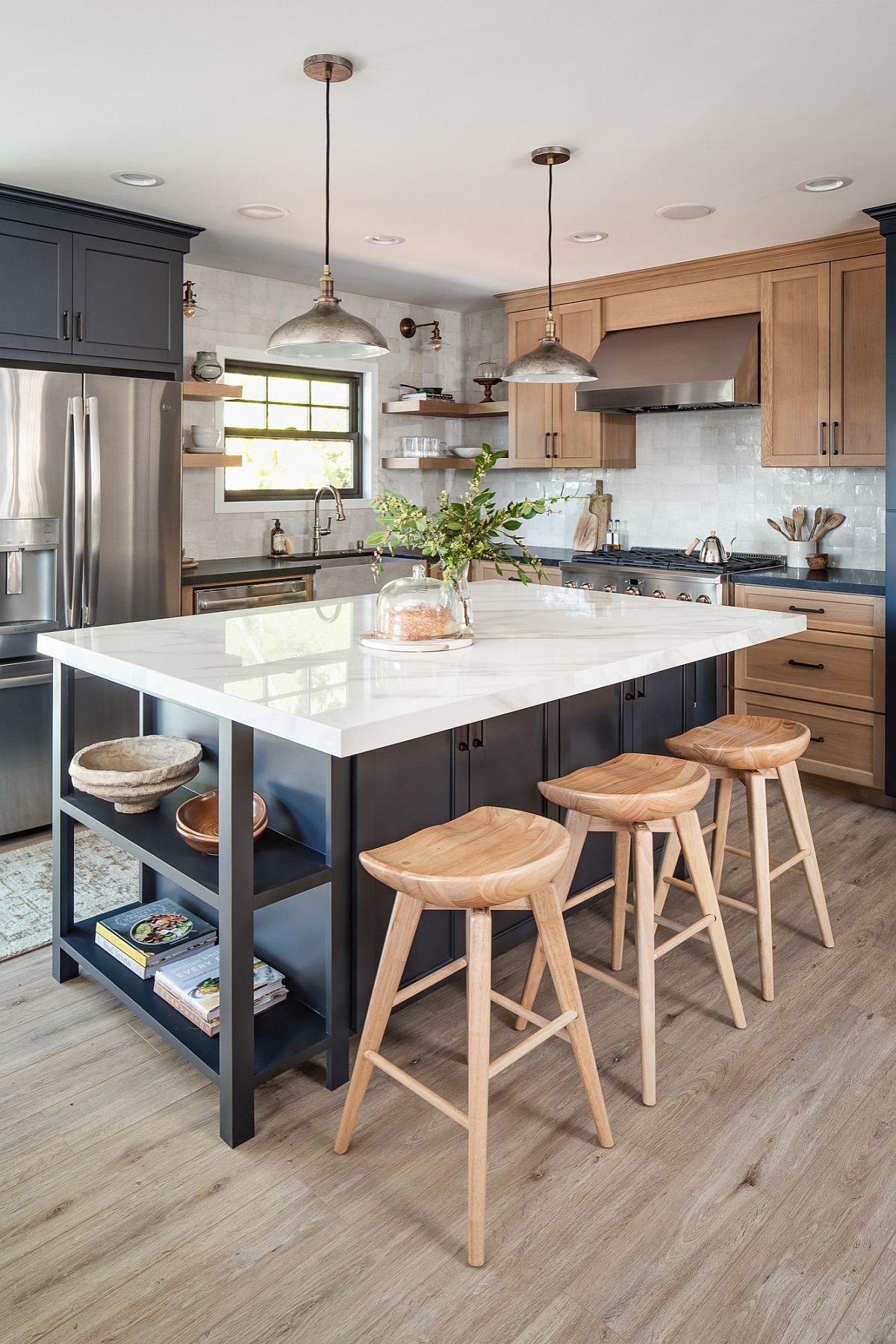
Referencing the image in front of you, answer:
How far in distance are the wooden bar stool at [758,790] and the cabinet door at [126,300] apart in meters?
2.85

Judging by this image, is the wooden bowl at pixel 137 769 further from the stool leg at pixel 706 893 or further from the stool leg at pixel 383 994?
the stool leg at pixel 706 893

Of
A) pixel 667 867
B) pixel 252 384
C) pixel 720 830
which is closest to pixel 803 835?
pixel 720 830

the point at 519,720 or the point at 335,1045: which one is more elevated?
the point at 519,720

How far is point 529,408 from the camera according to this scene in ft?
19.0

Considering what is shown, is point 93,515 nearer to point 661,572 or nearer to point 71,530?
point 71,530

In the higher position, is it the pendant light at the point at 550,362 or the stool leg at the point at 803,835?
the pendant light at the point at 550,362

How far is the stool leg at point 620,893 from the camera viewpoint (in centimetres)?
252

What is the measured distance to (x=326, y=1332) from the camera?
1.53 meters

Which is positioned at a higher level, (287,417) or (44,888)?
(287,417)

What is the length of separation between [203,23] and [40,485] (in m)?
A: 1.87

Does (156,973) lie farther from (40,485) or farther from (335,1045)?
(40,485)

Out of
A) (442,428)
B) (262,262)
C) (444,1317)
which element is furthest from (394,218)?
(444,1317)

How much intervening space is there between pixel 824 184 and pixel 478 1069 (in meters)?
3.43

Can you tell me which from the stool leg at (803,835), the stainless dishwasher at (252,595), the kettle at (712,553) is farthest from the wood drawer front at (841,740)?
the stainless dishwasher at (252,595)
